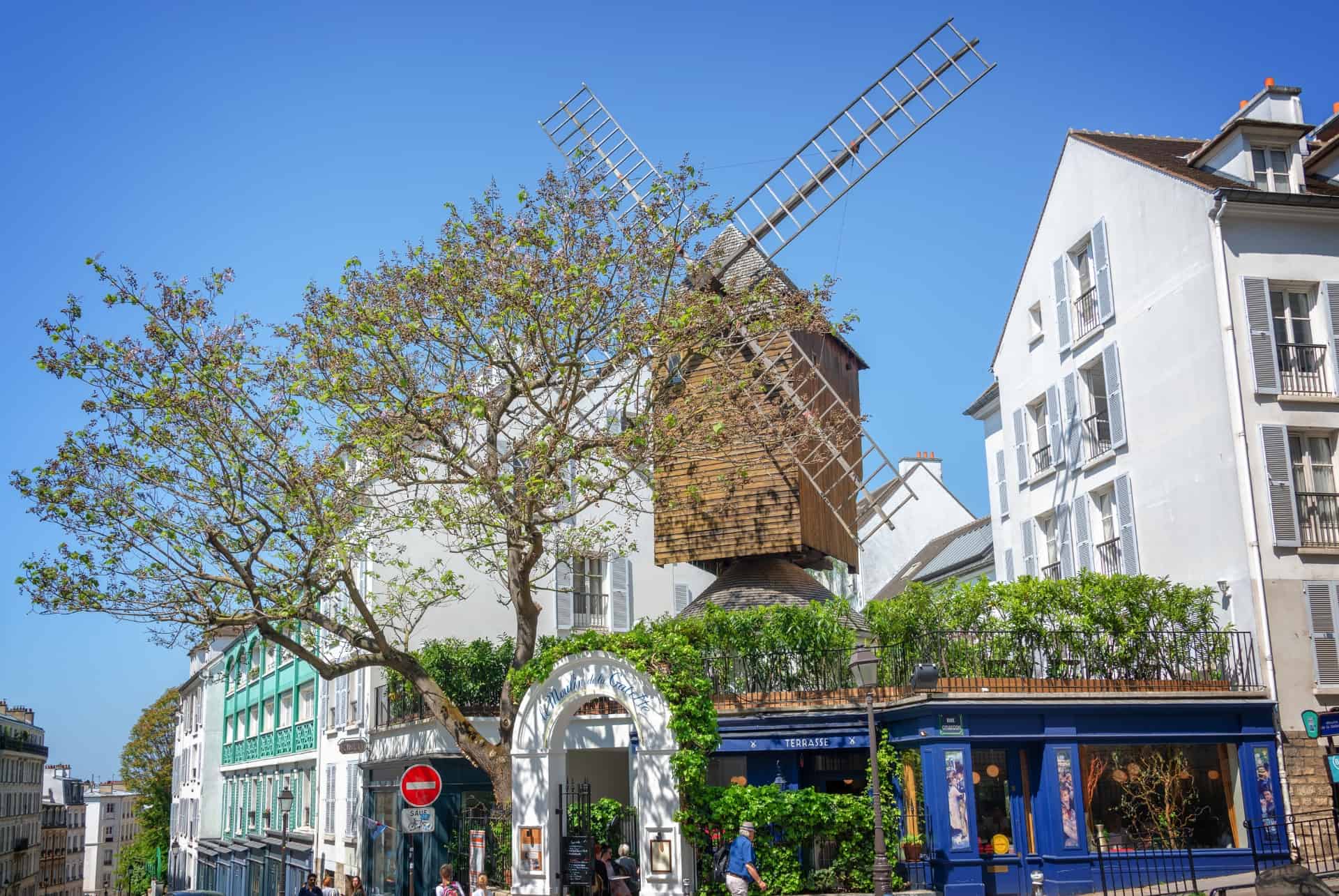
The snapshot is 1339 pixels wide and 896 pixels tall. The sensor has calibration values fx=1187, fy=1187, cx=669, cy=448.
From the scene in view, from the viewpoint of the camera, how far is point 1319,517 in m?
21.6

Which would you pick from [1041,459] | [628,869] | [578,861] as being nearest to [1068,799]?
[628,869]

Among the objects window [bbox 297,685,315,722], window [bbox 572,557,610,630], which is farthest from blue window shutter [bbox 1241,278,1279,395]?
window [bbox 297,685,315,722]

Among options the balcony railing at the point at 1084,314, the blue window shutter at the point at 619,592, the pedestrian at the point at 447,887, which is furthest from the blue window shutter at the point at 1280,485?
the blue window shutter at the point at 619,592

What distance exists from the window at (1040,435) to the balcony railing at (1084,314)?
2.26m

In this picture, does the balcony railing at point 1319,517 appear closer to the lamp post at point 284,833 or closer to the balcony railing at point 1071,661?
the balcony railing at point 1071,661

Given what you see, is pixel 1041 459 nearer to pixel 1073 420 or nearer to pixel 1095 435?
pixel 1073 420

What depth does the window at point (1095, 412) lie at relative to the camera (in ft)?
86.0

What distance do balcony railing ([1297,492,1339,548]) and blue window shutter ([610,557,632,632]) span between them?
17.2m

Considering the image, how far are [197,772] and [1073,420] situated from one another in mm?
45697

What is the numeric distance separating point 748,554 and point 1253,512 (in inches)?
406

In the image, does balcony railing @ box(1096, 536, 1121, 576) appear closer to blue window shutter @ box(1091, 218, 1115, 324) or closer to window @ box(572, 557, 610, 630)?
blue window shutter @ box(1091, 218, 1115, 324)

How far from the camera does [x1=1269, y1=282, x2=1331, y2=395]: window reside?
22.2 m

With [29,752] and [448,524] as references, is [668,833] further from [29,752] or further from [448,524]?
[29,752]

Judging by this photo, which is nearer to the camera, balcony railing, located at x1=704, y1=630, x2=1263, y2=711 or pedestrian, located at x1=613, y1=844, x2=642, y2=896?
pedestrian, located at x1=613, y1=844, x2=642, y2=896
